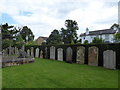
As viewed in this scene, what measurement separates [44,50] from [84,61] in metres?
7.33

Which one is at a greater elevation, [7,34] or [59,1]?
[59,1]

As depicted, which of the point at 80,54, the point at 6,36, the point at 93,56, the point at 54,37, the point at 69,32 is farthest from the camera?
the point at 54,37

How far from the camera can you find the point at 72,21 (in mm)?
41000

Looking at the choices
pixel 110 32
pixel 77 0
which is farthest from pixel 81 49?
pixel 110 32

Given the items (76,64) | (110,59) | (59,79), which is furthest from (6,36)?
(59,79)

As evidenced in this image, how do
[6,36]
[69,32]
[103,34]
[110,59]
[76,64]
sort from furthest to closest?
[69,32] → [103,34] → [6,36] → [76,64] → [110,59]

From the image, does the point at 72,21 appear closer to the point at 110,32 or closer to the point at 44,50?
the point at 110,32

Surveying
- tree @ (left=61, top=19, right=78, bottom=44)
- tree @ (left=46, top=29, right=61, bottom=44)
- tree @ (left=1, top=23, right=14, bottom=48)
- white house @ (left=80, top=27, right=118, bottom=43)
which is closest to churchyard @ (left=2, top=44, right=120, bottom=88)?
tree @ (left=1, top=23, right=14, bottom=48)

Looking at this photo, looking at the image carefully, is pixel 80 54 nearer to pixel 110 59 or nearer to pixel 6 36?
pixel 110 59

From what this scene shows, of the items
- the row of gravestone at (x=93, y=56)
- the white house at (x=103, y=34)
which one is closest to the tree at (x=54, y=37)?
the white house at (x=103, y=34)

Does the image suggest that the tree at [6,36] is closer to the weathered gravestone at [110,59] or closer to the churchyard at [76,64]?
the churchyard at [76,64]

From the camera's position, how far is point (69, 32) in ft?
132

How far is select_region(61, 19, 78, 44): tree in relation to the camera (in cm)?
3897

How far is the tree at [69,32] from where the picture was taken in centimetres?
3897
